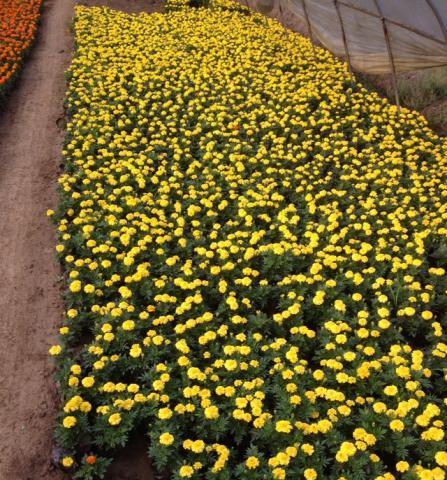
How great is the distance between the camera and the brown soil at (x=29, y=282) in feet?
16.1

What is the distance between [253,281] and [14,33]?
1457 cm

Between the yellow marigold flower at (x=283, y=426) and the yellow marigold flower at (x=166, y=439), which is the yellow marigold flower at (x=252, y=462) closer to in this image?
the yellow marigold flower at (x=283, y=426)

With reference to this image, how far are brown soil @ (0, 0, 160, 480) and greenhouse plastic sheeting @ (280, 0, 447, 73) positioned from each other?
24.1 feet

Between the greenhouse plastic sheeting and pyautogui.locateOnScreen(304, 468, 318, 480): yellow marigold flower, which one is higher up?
the greenhouse plastic sheeting

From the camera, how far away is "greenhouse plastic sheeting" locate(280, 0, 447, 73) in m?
9.03

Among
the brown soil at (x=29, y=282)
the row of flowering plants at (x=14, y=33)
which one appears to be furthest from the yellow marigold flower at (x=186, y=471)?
the row of flowering plants at (x=14, y=33)

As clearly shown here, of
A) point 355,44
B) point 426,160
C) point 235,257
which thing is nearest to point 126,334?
point 235,257

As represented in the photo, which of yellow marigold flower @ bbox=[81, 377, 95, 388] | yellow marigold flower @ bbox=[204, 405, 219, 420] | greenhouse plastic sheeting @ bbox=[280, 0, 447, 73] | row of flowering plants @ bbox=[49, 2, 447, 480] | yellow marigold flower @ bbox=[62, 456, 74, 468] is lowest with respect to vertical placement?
row of flowering plants @ bbox=[49, 2, 447, 480]

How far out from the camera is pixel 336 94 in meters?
11.4

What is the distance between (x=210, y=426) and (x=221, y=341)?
1203 millimetres

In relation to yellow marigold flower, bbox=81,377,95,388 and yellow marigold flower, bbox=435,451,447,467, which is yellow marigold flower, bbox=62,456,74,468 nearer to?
yellow marigold flower, bbox=81,377,95,388

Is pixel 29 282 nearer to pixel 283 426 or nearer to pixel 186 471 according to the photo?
pixel 186 471

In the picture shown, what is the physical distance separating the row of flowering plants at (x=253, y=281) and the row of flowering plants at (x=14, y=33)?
3056 mm

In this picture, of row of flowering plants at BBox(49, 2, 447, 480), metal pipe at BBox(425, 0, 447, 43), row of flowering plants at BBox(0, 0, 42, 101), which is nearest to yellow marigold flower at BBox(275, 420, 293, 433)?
row of flowering plants at BBox(49, 2, 447, 480)
